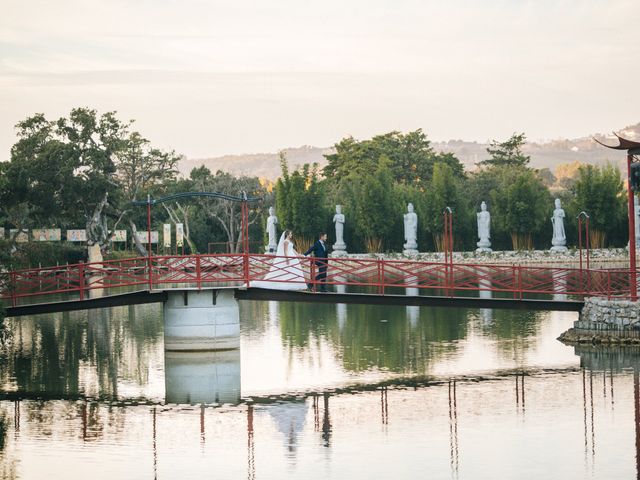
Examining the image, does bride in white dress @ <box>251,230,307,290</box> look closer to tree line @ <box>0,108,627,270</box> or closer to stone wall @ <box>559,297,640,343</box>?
stone wall @ <box>559,297,640,343</box>

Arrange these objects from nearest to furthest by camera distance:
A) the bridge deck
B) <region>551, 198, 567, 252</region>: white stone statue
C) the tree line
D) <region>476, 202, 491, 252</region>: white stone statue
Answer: the bridge deck → the tree line → <region>551, 198, 567, 252</region>: white stone statue → <region>476, 202, 491, 252</region>: white stone statue

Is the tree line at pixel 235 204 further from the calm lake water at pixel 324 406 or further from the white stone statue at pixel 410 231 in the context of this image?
the calm lake water at pixel 324 406

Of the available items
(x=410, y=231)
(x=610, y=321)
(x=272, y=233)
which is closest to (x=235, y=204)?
(x=272, y=233)

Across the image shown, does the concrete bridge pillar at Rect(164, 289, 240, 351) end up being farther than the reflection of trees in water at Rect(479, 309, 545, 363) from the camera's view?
No

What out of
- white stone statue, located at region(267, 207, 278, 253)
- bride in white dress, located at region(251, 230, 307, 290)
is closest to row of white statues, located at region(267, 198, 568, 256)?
white stone statue, located at region(267, 207, 278, 253)

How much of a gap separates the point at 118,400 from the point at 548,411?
713 centimetres

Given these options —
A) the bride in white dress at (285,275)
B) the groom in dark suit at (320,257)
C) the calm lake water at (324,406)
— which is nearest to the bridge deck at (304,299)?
the bride in white dress at (285,275)

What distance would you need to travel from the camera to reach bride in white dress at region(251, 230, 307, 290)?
25.7 metres

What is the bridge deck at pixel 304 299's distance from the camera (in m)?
25.2

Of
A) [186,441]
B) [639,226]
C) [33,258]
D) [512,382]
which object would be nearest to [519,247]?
[639,226]

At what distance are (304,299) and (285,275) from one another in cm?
81

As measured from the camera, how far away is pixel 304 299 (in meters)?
25.7

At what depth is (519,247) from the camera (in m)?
62.1

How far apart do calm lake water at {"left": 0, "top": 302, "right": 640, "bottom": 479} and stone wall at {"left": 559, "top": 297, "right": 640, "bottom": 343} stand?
55 cm
